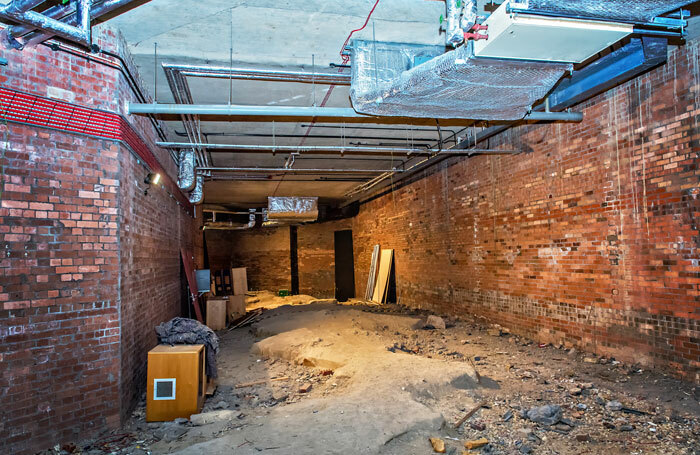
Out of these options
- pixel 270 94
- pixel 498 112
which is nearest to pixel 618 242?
pixel 498 112

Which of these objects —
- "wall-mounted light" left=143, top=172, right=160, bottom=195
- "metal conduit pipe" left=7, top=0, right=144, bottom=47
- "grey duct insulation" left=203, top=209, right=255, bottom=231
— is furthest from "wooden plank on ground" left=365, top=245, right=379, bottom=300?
"metal conduit pipe" left=7, top=0, right=144, bottom=47

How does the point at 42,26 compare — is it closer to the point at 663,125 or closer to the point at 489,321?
the point at 663,125

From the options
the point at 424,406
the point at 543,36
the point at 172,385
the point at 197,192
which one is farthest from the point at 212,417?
the point at 197,192

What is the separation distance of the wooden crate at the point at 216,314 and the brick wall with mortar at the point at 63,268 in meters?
5.05

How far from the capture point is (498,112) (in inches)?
152

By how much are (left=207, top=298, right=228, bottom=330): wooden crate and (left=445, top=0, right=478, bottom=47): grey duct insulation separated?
782 centimetres

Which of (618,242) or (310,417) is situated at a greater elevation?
(618,242)

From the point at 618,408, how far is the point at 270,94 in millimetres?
5390

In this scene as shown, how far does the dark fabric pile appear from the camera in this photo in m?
4.41

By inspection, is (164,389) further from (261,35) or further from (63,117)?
(261,35)

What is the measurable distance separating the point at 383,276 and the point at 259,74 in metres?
8.05

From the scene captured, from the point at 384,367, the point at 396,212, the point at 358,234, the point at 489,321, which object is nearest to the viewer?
the point at 384,367

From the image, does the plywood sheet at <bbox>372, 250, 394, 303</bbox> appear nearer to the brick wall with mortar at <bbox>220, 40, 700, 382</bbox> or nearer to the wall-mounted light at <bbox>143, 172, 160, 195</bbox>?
the brick wall with mortar at <bbox>220, 40, 700, 382</bbox>

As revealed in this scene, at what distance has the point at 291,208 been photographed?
12.6 m
